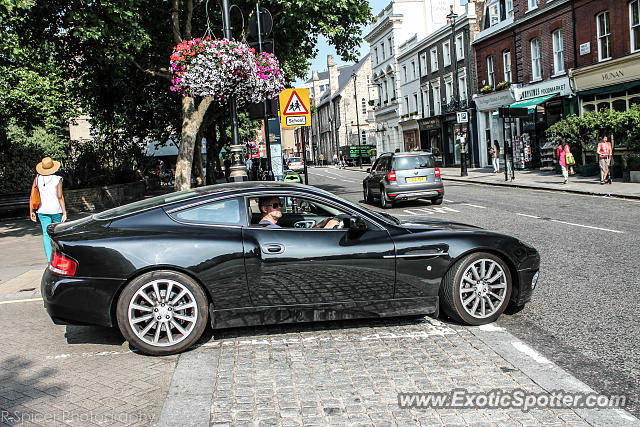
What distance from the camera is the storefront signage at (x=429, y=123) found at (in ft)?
153

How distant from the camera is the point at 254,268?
15.8 ft

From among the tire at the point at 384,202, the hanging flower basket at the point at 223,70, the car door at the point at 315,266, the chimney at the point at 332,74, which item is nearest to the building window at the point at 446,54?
the tire at the point at 384,202

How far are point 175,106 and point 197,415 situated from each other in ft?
92.0

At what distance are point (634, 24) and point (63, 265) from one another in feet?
83.2

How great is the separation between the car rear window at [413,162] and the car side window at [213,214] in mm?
12315

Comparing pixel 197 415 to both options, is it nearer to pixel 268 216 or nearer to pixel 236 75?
pixel 268 216

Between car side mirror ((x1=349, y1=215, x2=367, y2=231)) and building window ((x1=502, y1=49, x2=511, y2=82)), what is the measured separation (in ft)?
105

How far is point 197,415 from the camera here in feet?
11.6

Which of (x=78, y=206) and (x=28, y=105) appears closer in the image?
(x=78, y=206)

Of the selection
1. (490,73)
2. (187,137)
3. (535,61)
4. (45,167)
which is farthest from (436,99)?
(45,167)

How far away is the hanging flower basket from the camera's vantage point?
10.4 metres

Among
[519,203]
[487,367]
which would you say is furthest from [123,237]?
[519,203]

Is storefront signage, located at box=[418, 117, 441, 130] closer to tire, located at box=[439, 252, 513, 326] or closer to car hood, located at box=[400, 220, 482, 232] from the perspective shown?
car hood, located at box=[400, 220, 482, 232]

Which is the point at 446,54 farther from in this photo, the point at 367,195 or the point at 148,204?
the point at 148,204
